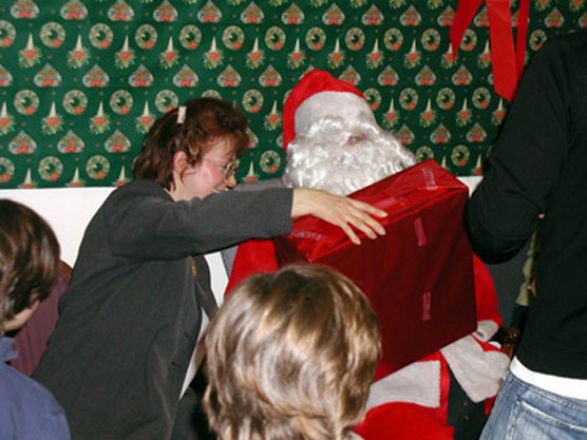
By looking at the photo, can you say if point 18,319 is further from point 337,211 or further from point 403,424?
point 403,424

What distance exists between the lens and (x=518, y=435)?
1.22 metres

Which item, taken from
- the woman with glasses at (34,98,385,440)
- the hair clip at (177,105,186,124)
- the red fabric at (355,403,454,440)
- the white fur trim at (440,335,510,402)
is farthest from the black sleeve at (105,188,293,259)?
the white fur trim at (440,335,510,402)

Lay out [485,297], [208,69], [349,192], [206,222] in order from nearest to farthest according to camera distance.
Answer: [206,222] → [349,192] → [485,297] → [208,69]

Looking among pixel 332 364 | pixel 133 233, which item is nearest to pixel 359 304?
pixel 332 364

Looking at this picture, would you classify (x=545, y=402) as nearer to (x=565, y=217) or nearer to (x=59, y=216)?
(x=565, y=217)

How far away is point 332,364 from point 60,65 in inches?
71.0

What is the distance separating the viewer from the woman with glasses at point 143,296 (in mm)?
1531

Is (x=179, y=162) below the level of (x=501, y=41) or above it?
below

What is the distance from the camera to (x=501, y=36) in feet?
8.38

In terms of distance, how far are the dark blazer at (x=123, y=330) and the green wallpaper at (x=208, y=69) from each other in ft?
2.51

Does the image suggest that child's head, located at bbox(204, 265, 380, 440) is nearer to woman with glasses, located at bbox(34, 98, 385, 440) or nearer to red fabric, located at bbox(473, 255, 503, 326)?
woman with glasses, located at bbox(34, 98, 385, 440)

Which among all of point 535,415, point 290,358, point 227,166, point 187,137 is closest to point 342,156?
point 227,166

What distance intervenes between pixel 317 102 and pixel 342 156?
0.31 m

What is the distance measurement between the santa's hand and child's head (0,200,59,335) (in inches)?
20.9
